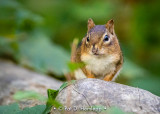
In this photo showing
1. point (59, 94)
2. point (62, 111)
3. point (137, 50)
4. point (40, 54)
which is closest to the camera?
point (62, 111)

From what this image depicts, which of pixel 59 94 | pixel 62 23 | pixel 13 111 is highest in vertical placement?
pixel 62 23

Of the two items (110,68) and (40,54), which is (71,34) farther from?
(110,68)

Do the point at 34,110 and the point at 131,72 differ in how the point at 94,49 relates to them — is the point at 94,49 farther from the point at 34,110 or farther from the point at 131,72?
the point at 131,72

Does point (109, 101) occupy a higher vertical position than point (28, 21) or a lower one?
lower

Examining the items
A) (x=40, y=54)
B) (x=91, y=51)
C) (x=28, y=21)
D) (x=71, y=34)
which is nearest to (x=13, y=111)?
(x=91, y=51)

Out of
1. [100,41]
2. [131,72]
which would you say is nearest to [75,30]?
[131,72]

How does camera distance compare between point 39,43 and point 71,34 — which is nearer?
point 39,43

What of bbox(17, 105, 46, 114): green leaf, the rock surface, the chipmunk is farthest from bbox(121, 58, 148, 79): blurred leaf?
bbox(17, 105, 46, 114): green leaf

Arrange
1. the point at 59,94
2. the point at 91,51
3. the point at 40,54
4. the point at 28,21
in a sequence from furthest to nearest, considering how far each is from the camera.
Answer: the point at 28,21
the point at 40,54
the point at 91,51
the point at 59,94
